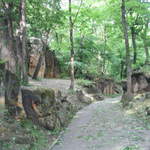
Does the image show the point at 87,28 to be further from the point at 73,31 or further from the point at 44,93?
the point at 44,93

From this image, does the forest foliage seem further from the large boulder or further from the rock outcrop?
the large boulder

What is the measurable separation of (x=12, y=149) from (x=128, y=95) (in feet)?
31.5

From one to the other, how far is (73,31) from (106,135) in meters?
13.9

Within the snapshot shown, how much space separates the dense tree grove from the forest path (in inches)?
125

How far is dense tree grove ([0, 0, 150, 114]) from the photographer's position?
9.38m

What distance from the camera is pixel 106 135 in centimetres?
793

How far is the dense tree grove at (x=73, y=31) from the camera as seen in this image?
30.8 ft

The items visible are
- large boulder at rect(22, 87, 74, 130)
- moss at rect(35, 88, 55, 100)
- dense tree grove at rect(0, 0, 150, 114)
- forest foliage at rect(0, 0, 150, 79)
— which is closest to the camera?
large boulder at rect(22, 87, 74, 130)

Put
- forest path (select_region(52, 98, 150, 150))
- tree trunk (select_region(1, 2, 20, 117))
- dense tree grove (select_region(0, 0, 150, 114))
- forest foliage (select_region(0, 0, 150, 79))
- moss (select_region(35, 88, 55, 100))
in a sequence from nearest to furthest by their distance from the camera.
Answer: forest path (select_region(52, 98, 150, 150)), tree trunk (select_region(1, 2, 20, 117)), moss (select_region(35, 88, 55, 100)), dense tree grove (select_region(0, 0, 150, 114)), forest foliage (select_region(0, 0, 150, 79))

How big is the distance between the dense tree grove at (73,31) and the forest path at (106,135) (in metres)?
3.16

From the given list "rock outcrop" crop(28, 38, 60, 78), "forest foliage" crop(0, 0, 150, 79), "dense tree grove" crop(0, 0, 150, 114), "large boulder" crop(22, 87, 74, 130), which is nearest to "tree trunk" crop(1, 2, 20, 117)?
"dense tree grove" crop(0, 0, 150, 114)

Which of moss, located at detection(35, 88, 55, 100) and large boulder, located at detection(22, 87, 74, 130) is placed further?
moss, located at detection(35, 88, 55, 100)

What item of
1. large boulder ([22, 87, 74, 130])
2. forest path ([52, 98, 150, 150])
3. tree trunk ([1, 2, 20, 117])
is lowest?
forest path ([52, 98, 150, 150])

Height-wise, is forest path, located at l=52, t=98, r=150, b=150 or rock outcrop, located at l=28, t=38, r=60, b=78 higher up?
rock outcrop, located at l=28, t=38, r=60, b=78
